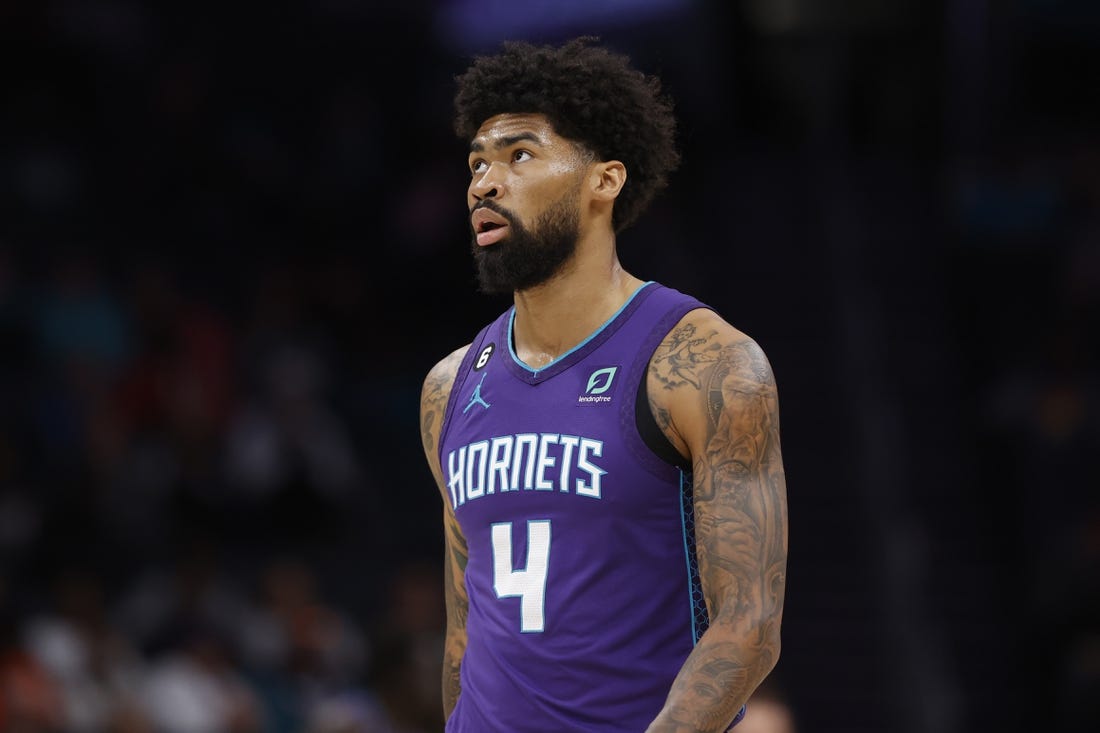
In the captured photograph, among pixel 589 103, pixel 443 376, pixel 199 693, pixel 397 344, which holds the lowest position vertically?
pixel 199 693

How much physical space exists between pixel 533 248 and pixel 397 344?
31.9 feet

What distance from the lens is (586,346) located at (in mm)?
4152

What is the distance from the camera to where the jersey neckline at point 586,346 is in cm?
415

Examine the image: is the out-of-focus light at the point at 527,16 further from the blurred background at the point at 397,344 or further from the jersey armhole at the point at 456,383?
the jersey armhole at the point at 456,383

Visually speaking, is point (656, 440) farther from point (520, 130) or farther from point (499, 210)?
point (520, 130)

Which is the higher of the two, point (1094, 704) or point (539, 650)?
point (539, 650)

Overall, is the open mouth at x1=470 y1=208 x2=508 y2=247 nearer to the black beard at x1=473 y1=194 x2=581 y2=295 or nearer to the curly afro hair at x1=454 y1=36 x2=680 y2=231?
the black beard at x1=473 y1=194 x2=581 y2=295

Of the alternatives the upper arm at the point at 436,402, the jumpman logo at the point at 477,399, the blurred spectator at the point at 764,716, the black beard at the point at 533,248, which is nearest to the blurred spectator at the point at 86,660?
the blurred spectator at the point at 764,716

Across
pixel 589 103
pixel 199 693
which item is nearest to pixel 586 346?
pixel 589 103

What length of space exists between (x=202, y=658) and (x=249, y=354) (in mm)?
3461

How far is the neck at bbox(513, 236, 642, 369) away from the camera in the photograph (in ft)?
13.9

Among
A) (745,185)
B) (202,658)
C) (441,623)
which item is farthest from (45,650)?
(745,185)

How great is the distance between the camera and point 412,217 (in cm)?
1463

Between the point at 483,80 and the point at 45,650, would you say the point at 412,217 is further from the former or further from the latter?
the point at 483,80
